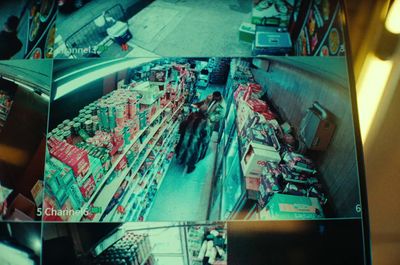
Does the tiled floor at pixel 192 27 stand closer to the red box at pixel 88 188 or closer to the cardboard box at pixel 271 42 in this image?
the cardboard box at pixel 271 42

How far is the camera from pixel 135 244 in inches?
64.4

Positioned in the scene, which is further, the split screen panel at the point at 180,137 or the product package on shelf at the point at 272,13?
the product package on shelf at the point at 272,13

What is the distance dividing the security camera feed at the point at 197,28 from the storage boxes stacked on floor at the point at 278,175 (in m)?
0.42

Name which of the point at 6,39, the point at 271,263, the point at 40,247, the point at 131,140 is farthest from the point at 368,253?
the point at 6,39

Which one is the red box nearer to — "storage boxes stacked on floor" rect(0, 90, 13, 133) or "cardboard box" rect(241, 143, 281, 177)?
"storage boxes stacked on floor" rect(0, 90, 13, 133)

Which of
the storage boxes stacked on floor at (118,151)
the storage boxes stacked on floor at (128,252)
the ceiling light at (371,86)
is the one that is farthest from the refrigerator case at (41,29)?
the ceiling light at (371,86)

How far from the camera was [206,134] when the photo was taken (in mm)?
1758

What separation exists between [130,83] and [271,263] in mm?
1051

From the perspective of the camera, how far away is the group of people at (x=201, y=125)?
176 cm

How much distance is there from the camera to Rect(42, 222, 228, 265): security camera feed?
5.35 ft

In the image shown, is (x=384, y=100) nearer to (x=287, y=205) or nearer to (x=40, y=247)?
(x=287, y=205)

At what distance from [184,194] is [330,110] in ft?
2.53

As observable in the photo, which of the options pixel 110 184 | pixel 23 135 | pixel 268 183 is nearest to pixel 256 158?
pixel 268 183

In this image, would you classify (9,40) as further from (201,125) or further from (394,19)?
(394,19)
